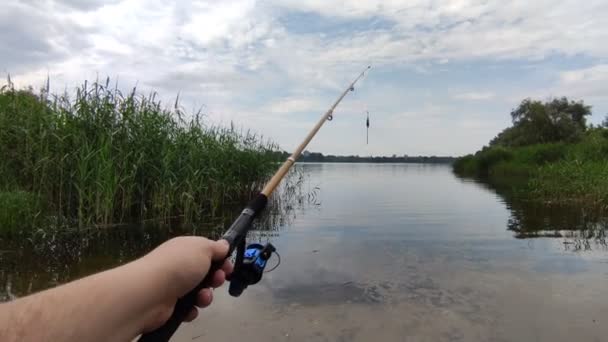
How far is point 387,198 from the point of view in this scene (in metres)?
17.1

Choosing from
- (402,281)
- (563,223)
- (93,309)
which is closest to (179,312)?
(93,309)

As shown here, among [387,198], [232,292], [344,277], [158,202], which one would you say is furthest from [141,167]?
[387,198]

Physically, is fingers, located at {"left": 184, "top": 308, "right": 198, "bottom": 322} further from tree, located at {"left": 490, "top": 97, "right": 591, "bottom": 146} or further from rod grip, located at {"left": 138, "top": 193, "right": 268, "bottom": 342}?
tree, located at {"left": 490, "top": 97, "right": 591, "bottom": 146}

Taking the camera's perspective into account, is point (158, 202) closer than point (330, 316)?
No

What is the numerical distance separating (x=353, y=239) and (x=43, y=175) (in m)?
5.64

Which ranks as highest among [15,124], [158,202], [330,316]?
[15,124]

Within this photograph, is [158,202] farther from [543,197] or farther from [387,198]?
[543,197]

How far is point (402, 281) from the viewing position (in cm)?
565

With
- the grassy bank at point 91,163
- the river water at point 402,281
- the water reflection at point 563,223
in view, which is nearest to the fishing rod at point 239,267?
the river water at point 402,281

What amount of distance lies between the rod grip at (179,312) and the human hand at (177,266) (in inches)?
0.8

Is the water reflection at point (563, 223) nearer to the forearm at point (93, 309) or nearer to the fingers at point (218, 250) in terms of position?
the fingers at point (218, 250)

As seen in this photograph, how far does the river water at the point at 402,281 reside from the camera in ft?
13.5

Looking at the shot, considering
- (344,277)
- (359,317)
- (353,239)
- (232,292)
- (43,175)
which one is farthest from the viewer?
(353,239)

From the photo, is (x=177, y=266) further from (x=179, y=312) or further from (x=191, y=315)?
(x=191, y=315)
